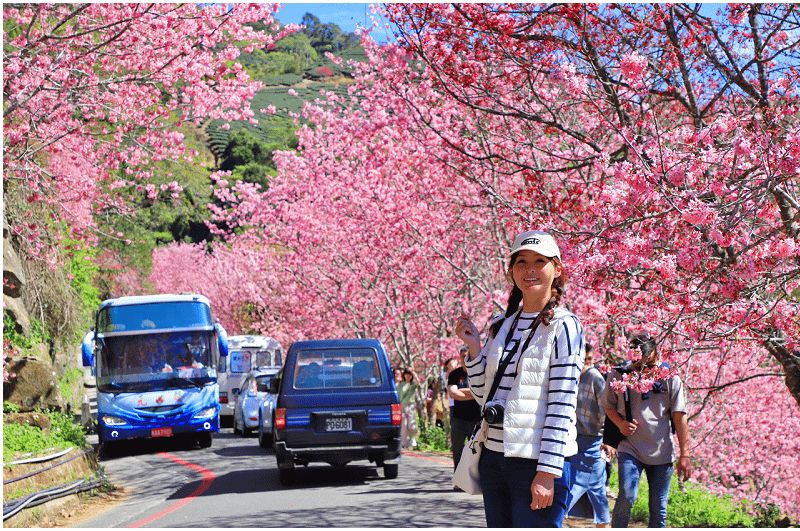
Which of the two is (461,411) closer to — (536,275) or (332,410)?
(332,410)

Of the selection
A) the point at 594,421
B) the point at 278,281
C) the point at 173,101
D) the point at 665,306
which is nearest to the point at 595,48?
the point at 665,306

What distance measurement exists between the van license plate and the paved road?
0.80 metres

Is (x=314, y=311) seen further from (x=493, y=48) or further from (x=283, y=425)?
(x=493, y=48)

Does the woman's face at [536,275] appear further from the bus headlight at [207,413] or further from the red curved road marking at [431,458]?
the bus headlight at [207,413]

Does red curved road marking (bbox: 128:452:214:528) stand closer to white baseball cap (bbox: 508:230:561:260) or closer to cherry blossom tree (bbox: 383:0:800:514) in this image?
cherry blossom tree (bbox: 383:0:800:514)

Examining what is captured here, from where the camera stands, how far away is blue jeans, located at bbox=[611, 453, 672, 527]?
6.50m

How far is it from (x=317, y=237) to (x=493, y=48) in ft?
52.6

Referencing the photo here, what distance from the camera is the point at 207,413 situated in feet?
62.4

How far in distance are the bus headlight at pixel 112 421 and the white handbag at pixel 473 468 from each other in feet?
50.2

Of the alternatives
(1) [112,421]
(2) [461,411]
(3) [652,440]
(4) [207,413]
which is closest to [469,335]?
(3) [652,440]

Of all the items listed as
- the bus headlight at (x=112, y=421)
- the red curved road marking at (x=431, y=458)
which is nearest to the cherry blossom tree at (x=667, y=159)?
the red curved road marking at (x=431, y=458)

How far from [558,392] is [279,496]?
7.81 m

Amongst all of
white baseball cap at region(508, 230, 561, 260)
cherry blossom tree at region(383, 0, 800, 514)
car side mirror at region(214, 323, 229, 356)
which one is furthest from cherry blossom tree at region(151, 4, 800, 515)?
car side mirror at region(214, 323, 229, 356)

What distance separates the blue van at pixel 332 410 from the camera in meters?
11.6
